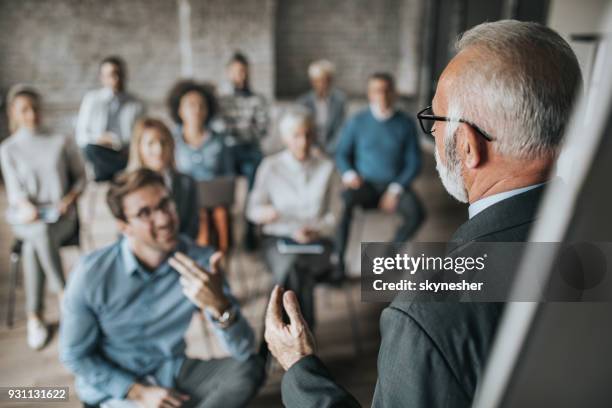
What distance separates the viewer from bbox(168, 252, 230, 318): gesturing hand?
48.7 inches

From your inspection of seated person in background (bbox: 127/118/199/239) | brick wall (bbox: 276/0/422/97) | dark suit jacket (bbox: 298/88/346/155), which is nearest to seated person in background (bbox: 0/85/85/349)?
seated person in background (bbox: 127/118/199/239)

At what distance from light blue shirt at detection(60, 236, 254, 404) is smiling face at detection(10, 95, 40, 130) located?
1.12 m

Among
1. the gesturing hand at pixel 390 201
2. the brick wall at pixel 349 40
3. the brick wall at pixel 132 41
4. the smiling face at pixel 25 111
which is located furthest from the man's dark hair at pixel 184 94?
the brick wall at pixel 349 40

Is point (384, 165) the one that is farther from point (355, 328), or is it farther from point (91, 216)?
point (91, 216)

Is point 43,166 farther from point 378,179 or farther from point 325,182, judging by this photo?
point 378,179

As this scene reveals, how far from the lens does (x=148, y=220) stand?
55.1 inches

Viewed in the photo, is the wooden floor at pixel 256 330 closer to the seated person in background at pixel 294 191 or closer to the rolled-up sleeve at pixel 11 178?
the seated person in background at pixel 294 191

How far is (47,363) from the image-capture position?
1.97 meters

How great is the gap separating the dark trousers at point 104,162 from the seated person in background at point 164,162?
26 centimetres

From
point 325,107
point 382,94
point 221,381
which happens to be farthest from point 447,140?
point 325,107

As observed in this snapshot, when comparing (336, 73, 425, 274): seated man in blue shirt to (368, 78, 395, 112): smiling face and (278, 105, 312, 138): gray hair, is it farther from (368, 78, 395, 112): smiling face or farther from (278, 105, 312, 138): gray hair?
(278, 105, 312, 138): gray hair

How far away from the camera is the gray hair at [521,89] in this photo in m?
0.60

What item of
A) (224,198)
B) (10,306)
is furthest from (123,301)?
(10,306)

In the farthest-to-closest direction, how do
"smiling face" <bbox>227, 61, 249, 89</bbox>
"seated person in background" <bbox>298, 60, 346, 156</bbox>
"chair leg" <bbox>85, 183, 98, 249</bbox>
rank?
"seated person in background" <bbox>298, 60, 346, 156</bbox> → "smiling face" <bbox>227, 61, 249, 89</bbox> → "chair leg" <bbox>85, 183, 98, 249</bbox>
